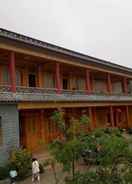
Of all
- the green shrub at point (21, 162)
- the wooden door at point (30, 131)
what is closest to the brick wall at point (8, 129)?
the green shrub at point (21, 162)

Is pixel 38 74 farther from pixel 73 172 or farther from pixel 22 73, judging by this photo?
pixel 73 172

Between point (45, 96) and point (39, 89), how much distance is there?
64 centimetres

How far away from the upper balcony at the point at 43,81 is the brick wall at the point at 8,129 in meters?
0.54

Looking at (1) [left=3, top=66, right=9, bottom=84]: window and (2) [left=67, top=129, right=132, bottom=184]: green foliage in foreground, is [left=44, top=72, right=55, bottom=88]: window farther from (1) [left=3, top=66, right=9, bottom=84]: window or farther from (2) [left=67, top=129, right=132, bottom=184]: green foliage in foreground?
(2) [left=67, top=129, right=132, bottom=184]: green foliage in foreground

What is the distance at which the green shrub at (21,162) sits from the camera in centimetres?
1568

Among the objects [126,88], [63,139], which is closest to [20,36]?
[63,139]

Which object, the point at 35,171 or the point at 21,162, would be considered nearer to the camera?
the point at 35,171

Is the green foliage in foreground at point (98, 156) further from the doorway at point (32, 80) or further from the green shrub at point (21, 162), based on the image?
the doorway at point (32, 80)

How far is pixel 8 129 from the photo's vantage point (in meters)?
17.3

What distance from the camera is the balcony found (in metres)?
18.2

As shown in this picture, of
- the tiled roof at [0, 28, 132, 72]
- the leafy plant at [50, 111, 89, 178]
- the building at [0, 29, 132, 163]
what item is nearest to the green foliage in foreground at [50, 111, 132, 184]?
the leafy plant at [50, 111, 89, 178]

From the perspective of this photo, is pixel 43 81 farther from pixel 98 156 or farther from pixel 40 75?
pixel 98 156

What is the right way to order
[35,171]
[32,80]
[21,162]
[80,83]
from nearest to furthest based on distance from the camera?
1. [35,171]
2. [21,162]
3. [32,80]
4. [80,83]

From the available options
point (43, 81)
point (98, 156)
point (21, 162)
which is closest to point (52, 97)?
point (43, 81)
